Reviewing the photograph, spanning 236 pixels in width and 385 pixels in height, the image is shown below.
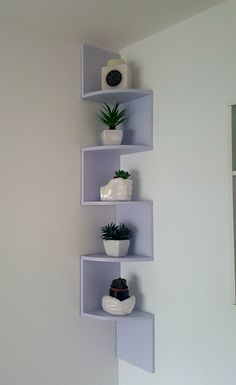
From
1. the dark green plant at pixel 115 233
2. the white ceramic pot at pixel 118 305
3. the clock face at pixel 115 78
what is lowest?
the white ceramic pot at pixel 118 305

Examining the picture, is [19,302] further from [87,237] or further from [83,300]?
[87,237]

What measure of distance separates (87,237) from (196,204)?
1.91ft

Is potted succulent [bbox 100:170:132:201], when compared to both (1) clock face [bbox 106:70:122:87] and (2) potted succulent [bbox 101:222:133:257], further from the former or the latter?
(1) clock face [bbox 106:70:122:87]

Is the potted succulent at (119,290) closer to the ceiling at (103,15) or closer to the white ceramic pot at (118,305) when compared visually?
the white ceramic pot at (118,305)

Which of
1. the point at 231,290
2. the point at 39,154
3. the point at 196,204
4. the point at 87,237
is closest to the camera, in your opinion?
the point at 231,290

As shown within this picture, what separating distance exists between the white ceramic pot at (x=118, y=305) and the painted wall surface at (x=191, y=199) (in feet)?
0.35

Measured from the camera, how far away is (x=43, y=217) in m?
1.72

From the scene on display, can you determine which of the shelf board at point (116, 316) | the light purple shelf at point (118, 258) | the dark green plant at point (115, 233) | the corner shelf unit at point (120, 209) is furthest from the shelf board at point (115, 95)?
the shelf board at point (116, 316)

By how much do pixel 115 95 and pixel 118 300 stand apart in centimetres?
96

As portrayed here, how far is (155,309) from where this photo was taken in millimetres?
1771

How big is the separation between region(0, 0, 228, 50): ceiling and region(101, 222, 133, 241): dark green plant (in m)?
0.93

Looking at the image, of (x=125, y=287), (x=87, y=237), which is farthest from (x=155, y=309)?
(x=87, y=237)

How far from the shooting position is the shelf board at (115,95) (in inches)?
68.9

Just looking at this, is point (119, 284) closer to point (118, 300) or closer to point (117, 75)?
point (118, 300)
